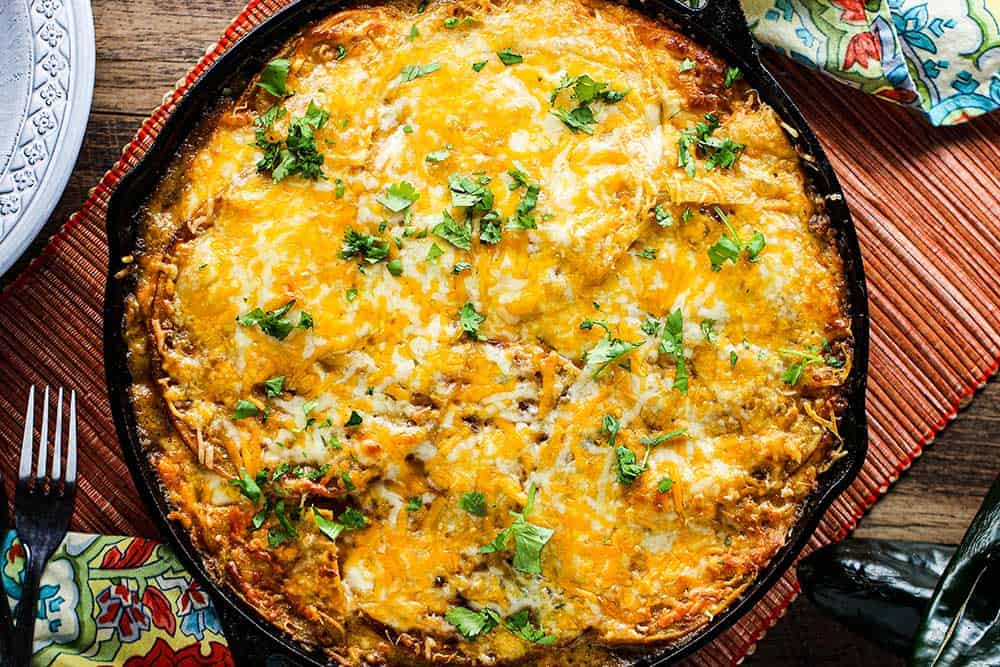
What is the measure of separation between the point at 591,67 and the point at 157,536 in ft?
6.68

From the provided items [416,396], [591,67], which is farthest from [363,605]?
Answer: [591,67]

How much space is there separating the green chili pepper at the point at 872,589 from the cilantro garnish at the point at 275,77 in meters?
2.20

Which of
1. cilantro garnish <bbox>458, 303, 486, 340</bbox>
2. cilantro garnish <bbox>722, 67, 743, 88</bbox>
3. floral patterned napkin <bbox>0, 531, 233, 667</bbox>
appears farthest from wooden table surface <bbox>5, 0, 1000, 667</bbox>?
cilantro garnish <bbox>458, 303, 486, 340</bbox>

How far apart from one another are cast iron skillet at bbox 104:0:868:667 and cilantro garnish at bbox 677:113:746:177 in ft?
→ 0.63

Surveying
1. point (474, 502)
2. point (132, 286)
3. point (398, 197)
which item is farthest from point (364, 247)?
point (474, 502)

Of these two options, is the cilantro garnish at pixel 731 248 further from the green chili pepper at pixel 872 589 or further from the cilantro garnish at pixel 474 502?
the green chili pepper at pixel 872 589

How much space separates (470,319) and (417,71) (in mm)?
731

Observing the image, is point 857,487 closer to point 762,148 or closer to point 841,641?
point 841,641

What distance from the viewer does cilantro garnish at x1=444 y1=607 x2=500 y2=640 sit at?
119 inches

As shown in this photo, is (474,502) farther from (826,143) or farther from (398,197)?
(826,143)

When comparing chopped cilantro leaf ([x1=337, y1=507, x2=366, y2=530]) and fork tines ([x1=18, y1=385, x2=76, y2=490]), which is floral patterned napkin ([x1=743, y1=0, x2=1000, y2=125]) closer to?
chopped cilantro leaf ([x1=337, y1=507, x2=366, y2=530])

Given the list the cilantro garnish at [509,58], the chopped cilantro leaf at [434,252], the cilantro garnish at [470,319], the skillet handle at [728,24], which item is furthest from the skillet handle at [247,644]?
the skillet handle at [728,24]

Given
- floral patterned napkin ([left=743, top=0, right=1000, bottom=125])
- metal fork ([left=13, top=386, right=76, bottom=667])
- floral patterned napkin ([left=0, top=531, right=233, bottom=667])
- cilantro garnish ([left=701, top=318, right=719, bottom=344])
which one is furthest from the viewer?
floral patterned napkin ([left=743, top=0, right=1000, bottom=125])

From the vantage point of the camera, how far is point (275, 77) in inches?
123
